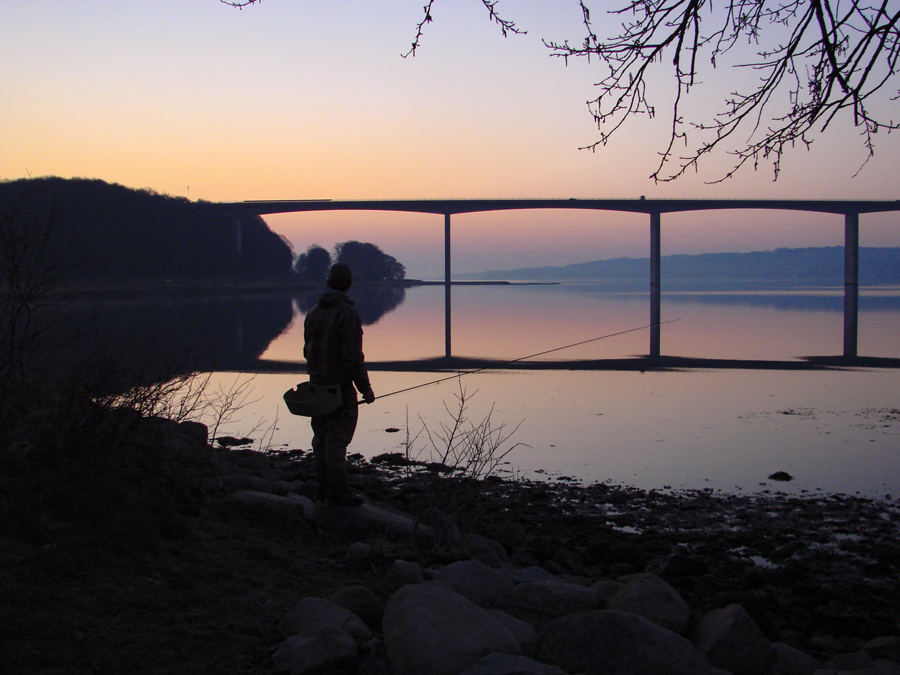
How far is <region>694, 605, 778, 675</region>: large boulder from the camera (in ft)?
13.0

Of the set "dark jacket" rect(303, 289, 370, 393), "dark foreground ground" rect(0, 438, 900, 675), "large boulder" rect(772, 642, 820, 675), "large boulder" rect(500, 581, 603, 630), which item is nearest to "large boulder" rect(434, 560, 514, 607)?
"large boulder" rect(500, 581, 603, 630)

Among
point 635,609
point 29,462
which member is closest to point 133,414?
point 29,462

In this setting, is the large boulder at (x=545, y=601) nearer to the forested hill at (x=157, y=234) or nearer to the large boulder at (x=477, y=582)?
the large boulder at (x=477, y=582)

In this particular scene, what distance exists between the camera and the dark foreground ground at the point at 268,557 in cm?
348

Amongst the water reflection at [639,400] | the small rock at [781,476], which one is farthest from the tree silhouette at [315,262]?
the small rock at [781,476]

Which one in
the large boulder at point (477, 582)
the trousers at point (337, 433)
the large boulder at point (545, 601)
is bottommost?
the large boulder at point (545, 601)

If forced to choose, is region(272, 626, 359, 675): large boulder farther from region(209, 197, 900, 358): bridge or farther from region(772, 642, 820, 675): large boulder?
region(209, 197, 900, 358): bridge

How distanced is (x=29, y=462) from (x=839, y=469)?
27.8 feet

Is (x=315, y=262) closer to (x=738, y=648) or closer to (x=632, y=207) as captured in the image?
(x=632, y=207)

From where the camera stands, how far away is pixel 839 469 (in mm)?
9242

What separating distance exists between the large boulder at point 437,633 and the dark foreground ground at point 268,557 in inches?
23.3

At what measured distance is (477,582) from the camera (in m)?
4.40

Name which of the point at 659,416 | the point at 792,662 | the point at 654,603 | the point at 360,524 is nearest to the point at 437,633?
the point at 654,603

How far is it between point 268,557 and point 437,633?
5.30 ft
